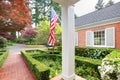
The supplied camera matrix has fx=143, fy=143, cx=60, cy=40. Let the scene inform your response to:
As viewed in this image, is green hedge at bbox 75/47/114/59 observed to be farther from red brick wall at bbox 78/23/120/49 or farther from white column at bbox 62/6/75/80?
white column at bbox 62/6/75/80

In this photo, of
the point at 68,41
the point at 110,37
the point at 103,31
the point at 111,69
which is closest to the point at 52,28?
the point at 110,37

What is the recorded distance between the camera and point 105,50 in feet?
27.9

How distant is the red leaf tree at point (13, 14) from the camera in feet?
23.9

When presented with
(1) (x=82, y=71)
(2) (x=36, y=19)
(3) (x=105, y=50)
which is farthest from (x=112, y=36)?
(2) (x=36, y=19)

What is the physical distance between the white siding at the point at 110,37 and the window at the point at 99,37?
2.16 feet

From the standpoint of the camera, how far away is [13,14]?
7945mm

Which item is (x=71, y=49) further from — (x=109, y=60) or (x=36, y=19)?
(x=36, y=19)

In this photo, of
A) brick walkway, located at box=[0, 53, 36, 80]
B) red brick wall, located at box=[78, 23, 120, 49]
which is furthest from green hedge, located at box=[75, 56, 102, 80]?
red brick wall, located at box=[78, 23, 120, 49]

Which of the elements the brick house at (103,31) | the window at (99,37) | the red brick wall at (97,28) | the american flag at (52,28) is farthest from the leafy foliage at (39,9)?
the american flag at (52,28)

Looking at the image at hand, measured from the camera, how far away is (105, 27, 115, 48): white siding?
9.10 meters

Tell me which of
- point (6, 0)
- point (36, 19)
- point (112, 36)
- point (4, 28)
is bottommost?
point (112, 36)

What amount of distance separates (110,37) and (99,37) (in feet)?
4.32

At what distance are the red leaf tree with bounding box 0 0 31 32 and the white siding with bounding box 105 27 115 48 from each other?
209 inches

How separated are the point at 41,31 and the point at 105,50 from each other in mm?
16049
